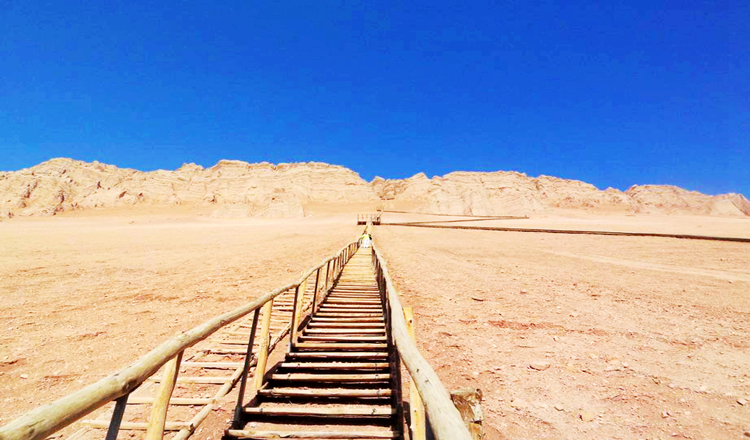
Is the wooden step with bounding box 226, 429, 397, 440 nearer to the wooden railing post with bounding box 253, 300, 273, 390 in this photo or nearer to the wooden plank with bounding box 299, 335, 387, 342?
the wooden railing post with bounding box 253, 300, 273, 390

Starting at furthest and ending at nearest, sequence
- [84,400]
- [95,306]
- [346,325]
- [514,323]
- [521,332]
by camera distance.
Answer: [95,306], [514,323], [521,332], [346,325], [84,400]

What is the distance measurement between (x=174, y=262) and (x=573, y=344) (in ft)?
54.9

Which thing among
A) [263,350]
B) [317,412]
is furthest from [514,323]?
[263,350]

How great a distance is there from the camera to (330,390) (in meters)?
3.94

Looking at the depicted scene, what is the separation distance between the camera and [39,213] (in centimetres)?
8494

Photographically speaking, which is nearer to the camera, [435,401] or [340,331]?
[435,401]

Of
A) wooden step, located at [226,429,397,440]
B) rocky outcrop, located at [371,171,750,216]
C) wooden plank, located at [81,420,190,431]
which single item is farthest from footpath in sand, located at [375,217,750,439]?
rocky outcrop, located at [371,171,750,216]

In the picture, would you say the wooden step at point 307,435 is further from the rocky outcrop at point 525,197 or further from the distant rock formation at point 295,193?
the rocky outcrop at point 525,197

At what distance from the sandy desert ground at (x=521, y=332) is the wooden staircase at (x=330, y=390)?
3.96 ft

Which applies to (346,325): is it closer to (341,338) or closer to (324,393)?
(341,338)

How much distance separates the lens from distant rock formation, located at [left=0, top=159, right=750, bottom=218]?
324ft

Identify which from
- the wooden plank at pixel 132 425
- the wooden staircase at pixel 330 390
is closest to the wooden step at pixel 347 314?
the wooden staircase at pixel 330 390

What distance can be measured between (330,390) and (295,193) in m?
102

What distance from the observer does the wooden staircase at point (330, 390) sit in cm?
324
